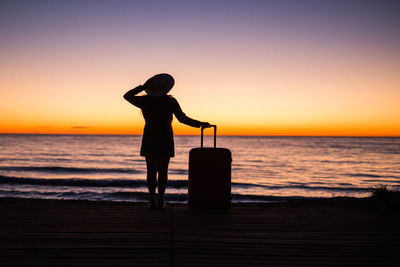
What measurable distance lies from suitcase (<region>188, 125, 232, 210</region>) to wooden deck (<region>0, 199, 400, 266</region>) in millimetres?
165

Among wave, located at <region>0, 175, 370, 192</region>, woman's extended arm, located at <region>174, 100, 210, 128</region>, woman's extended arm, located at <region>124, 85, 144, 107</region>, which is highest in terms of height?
woman's extended arm, located at <region>124, 85, 144, 107</region>

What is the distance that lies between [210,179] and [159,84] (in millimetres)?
1451

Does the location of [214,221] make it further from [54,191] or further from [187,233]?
[54,191]

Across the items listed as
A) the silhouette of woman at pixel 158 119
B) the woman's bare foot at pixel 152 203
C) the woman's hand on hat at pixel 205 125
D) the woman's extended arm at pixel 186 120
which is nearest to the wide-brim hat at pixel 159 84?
the silhouette of woman at pixel 158 119

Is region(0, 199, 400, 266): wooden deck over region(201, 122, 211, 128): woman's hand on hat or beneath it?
beneath

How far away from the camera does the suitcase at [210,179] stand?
417 centimetres

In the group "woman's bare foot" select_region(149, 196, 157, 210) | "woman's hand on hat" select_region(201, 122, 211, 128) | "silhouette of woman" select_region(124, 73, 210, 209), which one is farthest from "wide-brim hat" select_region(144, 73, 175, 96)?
"woman's bare foot" select_region(149, 196, 157, 210)

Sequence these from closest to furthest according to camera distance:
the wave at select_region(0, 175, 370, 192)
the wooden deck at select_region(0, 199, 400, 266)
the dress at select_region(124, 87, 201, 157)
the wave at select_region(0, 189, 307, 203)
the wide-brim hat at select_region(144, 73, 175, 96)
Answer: the wooden deck at select_region(0, 199, 400, 266), the wide-brim hat at select_region(144, 73, 175, 96), the dress at select_region(124, 87, 201, 157), the wave at select_region(0, 189, 307, 203), the wave at select_region(0, 175, 370, 192)

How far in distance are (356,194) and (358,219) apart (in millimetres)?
11536

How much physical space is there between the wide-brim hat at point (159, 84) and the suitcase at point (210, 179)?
732 mm

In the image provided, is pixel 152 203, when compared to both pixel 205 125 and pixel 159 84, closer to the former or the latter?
pixel 205 125

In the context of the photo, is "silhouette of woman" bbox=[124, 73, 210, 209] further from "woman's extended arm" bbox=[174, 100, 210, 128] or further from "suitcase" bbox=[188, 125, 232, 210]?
"suitcase" bbox=[188, 125, 232, 210]

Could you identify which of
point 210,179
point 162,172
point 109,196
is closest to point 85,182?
point 109,196

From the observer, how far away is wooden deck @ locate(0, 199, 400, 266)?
241 centimetres
